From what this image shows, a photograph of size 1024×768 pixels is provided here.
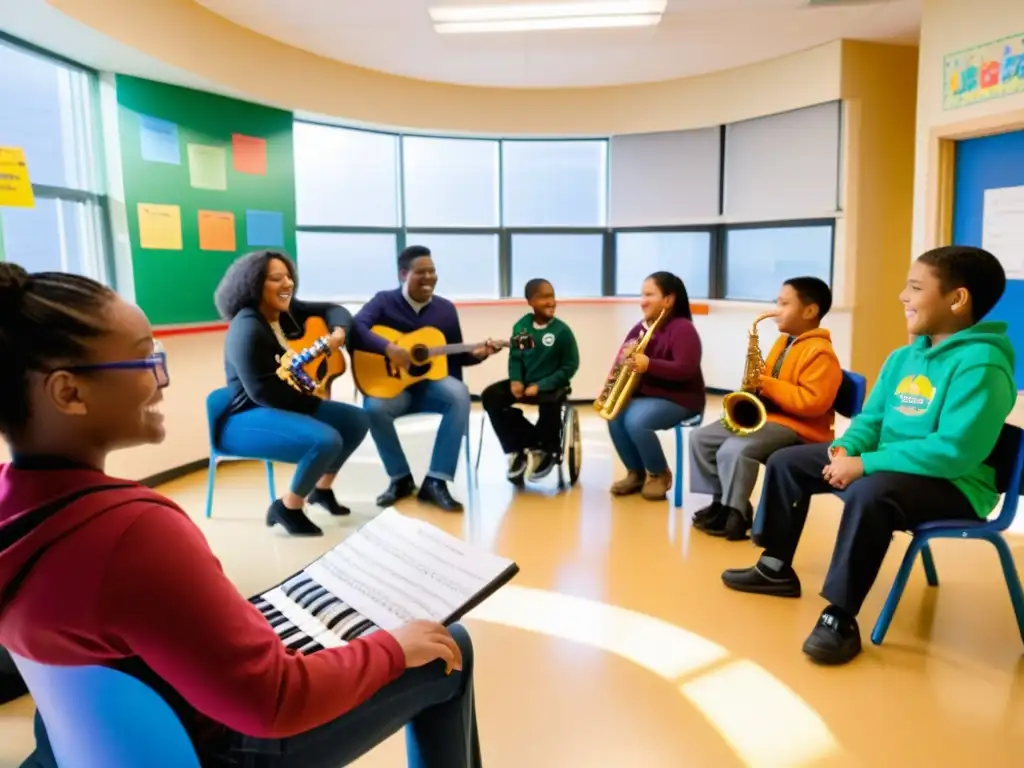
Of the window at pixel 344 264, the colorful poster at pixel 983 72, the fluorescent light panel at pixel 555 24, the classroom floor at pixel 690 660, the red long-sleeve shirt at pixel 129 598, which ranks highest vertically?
the fluorescent light panel at pixel 555 24

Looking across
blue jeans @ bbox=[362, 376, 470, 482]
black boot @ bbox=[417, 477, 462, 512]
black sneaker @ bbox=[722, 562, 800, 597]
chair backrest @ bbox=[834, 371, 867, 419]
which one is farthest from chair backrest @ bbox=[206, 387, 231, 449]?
chair backrest @ bbox=[834, 371, 867, 419]

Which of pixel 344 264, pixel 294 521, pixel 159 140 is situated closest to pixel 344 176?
pixel 344 264

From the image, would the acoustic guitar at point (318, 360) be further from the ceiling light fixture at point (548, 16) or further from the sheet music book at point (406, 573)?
the sheet music book at point (406, 573)

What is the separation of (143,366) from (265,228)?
442 cm

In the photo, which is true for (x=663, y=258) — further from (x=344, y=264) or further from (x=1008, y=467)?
(x=1008, y=467)

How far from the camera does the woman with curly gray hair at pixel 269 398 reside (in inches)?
128

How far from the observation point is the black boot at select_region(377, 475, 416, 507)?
389cm

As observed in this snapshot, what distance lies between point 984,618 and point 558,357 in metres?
2.22

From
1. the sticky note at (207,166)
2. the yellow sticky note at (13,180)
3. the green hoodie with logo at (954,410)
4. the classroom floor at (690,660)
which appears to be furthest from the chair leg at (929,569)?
the sticky note at (207,166)

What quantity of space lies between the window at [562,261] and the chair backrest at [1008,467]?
15.8 feet

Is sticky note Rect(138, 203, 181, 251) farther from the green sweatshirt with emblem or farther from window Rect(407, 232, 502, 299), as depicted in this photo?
window Rect(407, 232, 502, 299)

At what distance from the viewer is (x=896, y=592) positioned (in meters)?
2.31

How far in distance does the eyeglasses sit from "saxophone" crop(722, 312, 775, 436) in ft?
8.29

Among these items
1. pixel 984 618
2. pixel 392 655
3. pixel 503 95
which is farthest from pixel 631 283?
pixel 392 655
